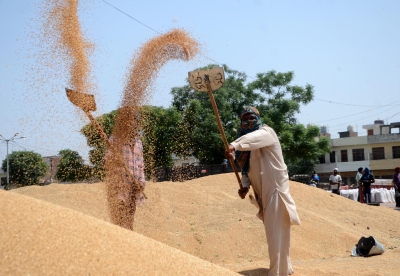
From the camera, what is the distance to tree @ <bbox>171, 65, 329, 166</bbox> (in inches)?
1138

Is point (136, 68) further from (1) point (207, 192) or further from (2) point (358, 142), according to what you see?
(2) point (358, 142)

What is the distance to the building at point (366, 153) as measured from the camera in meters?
47.2

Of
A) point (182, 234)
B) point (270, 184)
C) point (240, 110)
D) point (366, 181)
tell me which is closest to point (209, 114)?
point (240, 110)

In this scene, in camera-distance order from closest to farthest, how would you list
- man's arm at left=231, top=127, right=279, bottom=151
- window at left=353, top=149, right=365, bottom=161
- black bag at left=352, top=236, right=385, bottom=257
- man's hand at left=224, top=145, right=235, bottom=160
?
1. man's hand at left=224, top=145, right=235, bottom=160
2. man's arm at left=231, top=127, right=279, bottom=151
3. black bag at left=352, top=236, right=385, bottom=257
4. window at left=353, top=149, right=365, bottom=161

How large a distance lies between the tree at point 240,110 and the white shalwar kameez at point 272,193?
74.2 ft

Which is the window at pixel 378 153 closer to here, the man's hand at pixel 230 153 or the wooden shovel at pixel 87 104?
the wooden shovel at pixel 87 104

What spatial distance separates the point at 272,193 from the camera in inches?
209

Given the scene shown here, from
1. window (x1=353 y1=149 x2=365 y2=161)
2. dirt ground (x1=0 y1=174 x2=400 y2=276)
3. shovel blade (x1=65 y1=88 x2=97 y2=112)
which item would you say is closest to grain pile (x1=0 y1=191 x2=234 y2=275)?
dirt ground (x1=0 y1=174 x2=400 y2=276)

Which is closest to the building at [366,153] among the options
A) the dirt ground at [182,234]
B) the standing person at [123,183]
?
the dirt ground at [182,234]

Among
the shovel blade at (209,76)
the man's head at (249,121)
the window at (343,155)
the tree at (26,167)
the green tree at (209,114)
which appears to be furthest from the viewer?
the window at (343,155)

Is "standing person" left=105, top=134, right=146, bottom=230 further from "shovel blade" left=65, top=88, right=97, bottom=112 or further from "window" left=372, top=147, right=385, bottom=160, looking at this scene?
"window" left=372, top=147, right=385, bottom=160

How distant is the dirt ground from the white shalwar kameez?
1.54 feet

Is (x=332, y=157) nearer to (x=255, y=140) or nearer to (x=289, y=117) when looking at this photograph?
(x=289, y=117)

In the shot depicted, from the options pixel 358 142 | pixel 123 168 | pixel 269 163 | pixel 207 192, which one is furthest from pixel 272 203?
pixel 358 142
